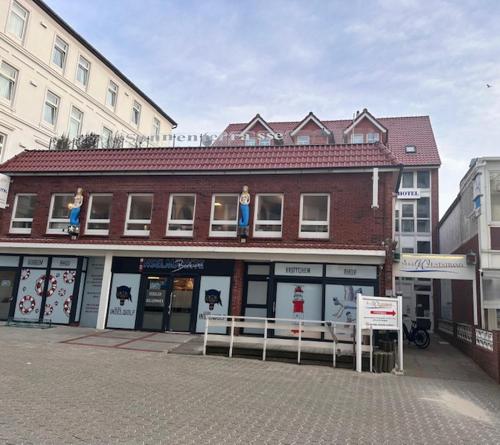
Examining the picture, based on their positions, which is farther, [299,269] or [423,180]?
[423,180]

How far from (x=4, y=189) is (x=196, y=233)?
26.6 feet

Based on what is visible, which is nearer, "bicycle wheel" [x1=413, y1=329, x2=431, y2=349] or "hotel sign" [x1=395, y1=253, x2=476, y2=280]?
"hotel sign" [x1=395, y1=253, x2=476, y2=280]

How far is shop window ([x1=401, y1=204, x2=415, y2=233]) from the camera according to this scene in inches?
1063

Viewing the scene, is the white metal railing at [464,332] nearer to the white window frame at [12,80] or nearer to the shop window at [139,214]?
the shop window at [139,214]

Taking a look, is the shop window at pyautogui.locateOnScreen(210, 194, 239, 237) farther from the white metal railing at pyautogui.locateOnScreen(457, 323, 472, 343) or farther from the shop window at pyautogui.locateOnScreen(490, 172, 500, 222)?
the shop window at pyautogui.locateOnScreen(490, 172, 500, 222)

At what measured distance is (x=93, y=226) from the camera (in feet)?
55.0

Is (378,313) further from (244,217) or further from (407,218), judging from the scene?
(407,218)

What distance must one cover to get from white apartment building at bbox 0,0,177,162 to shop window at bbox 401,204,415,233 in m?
15.6

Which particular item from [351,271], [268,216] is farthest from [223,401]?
[268,216]

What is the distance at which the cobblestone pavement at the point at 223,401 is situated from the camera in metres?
5.56

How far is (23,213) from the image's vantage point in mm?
17609

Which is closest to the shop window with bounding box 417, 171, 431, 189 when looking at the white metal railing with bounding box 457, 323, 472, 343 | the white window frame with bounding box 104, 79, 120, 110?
the white metal railing with bounding box 457, 323, 472, 343

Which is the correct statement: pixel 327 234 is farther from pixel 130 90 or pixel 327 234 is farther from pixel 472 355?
pixel 130 90

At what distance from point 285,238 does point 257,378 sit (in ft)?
20.8
